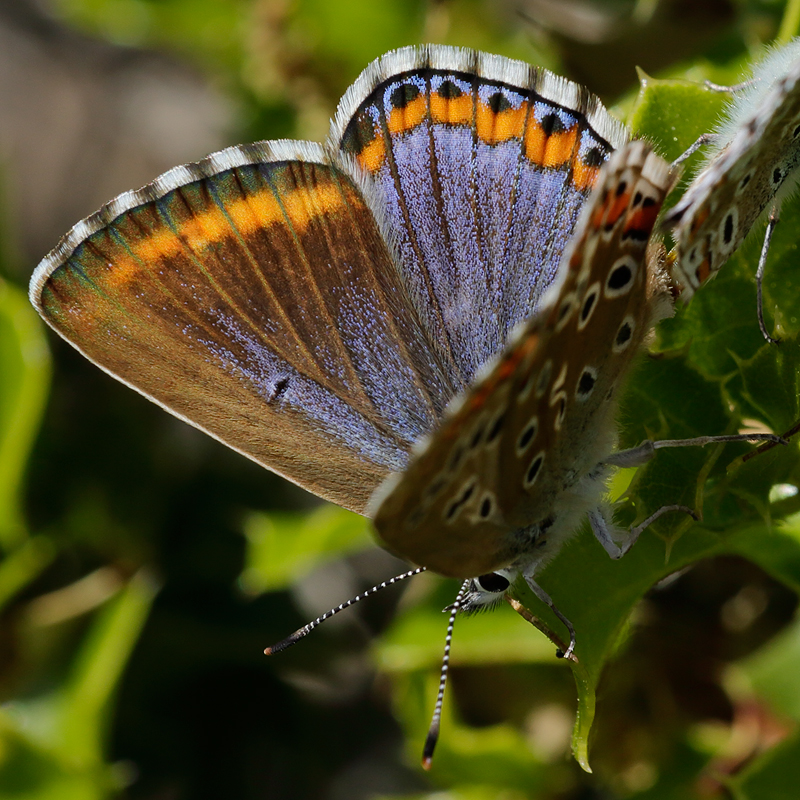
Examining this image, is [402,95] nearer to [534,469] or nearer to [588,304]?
[588,304]

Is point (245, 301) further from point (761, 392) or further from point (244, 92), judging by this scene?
point (244, 92)

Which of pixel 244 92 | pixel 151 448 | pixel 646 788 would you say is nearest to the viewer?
pixel 646 788

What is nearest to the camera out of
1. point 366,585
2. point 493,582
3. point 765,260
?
point 765,260

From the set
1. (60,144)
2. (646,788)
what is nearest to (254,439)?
(646,788)

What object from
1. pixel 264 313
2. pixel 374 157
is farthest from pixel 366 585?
pixel 374 157

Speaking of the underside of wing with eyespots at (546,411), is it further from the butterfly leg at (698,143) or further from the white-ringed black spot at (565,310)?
the butterfly leg at (698,143)

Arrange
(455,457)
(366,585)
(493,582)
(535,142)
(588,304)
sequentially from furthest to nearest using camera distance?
(366,585)
(535,142)
(493,582)
(588,304)
(455,457)
